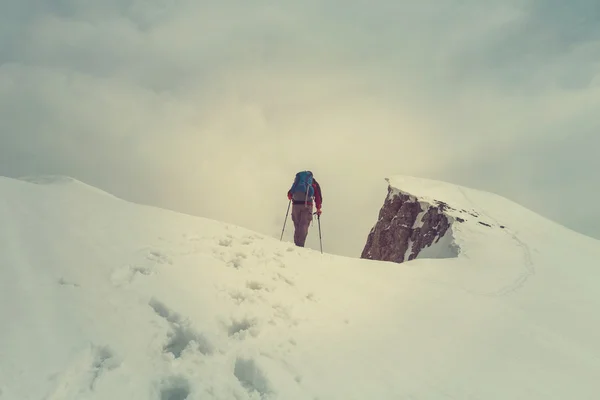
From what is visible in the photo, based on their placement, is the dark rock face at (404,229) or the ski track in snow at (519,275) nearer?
the ski track in snow at (519,275)

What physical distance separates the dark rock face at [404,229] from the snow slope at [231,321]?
975 cm

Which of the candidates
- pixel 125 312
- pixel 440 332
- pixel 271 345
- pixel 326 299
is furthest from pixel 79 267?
pixel 440 332

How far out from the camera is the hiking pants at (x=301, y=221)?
12465mm

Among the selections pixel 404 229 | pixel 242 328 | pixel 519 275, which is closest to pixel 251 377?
pixel 242 328

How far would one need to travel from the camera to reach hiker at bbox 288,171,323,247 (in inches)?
488

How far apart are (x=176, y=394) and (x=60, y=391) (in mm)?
874

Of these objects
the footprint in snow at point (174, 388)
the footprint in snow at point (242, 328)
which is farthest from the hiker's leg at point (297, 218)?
the footprint in snow at point (174, 388)

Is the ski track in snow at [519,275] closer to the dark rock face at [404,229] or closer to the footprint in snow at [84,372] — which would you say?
the dark rock face at [404,229]

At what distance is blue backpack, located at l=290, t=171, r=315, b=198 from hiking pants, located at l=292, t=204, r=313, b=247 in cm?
42

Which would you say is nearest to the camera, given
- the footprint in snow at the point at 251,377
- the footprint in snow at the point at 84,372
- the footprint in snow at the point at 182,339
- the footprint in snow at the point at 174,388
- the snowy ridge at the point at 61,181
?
the footprint in snow at the point at 84,372

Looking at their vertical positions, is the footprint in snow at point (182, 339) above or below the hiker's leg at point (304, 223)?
below

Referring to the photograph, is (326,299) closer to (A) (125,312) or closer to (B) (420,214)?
(A) (125,312)

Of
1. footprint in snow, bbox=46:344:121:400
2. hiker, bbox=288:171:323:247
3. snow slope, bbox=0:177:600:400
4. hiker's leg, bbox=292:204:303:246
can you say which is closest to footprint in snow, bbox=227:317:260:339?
snow slope, bbox=0:177:600:400

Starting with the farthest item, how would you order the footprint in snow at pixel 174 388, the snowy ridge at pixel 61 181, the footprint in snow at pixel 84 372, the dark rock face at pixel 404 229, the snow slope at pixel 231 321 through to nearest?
the dark rock face at pixel 404 229
the snowy ridge at pixel 61 181
the snow slope at pixel 231 321
the footprint in snow at pixel 174 388
the footprint in snow at pixel 84 372
